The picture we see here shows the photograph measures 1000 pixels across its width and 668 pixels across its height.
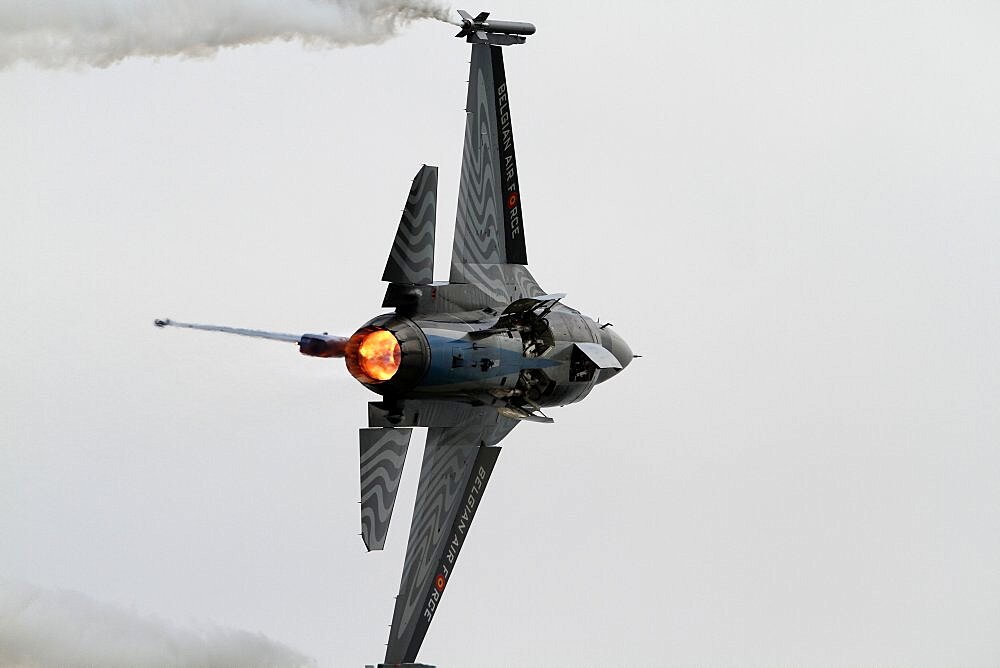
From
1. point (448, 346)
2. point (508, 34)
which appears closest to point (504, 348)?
point (448, 346)

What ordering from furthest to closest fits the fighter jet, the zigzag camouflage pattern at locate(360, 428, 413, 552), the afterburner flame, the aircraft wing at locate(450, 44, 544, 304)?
the aircraft wing at locate(450, 44, 544, 304), the zigzag camouflage pattern at locate(360, 428, 413, 552), the fighter jet, the afterburner flame

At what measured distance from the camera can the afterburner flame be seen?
2270 cm

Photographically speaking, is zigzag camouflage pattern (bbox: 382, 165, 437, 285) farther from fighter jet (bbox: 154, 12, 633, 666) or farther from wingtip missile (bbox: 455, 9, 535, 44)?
wingtip missile (bbox: 455, 9, 535, 44)

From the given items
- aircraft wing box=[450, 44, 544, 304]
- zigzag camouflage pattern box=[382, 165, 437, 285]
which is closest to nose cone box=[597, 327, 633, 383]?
aircraft wing box=[450, 44, 544, 304]

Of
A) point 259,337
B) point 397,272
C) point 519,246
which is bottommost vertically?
point 259,337

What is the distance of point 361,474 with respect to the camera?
2327cm

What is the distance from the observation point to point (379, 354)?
22.8 m

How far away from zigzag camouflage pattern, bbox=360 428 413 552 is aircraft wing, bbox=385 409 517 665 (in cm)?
206

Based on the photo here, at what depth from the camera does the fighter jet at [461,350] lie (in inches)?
910

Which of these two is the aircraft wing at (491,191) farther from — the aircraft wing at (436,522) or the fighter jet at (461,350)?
the aircraft wing at (436,522)

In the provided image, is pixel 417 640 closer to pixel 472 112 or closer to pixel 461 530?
pixel 461 530

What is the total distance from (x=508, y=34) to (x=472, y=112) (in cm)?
140

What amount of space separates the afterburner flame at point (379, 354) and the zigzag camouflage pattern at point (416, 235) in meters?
0.83

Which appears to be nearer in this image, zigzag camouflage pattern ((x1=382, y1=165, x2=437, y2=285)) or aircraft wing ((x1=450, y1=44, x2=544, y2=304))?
zigzag camouflage pattern ((x1=382, y1=165, x2=437, y2=285))
